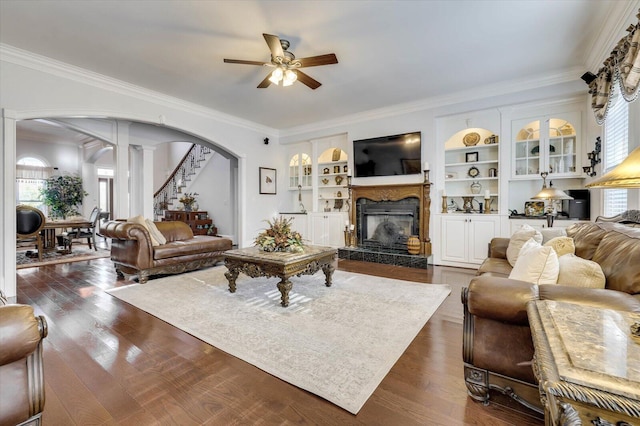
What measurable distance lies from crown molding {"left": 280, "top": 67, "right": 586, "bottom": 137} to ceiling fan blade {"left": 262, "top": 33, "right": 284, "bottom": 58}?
127 inches

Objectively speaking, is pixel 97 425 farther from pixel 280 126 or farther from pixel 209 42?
pixel 280 126

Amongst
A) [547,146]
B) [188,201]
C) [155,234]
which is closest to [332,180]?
[155,234]

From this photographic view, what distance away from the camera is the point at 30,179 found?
28.2 ft

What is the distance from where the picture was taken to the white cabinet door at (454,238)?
4984mm

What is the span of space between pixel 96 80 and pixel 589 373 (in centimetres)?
582

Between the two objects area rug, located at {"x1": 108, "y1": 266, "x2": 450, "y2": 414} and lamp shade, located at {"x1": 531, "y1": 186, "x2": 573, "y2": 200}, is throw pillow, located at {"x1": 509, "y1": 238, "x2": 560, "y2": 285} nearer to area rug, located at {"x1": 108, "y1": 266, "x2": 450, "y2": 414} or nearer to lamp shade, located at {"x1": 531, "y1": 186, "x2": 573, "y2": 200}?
area rug, located at {"x1": 108, "y1": 266, "x2": 450, "y2": 414}

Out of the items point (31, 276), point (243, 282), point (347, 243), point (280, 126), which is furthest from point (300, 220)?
point (31, 276)

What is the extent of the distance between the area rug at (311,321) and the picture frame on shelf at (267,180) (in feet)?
10.5

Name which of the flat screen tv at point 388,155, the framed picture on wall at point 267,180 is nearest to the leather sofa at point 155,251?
the framed picture on wall at point 267,180

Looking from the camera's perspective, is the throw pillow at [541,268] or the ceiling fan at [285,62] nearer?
the throw pillow at [541,268]

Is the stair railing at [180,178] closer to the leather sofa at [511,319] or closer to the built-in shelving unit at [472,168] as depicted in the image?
the built-in shelving unit at [472,168]

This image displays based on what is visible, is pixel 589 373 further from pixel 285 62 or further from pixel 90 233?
pixel 90 233

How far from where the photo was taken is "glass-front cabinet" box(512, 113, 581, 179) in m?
4.41

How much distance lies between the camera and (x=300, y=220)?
7.12 meters
